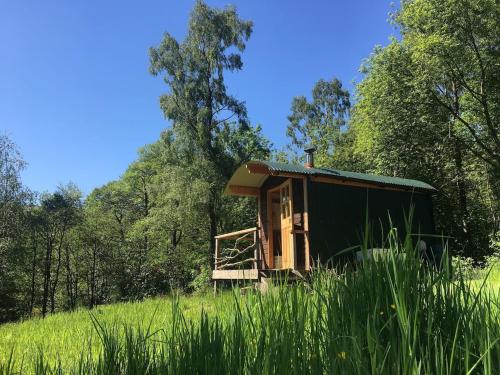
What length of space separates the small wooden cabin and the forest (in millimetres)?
4114

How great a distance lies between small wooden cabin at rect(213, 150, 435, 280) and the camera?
417 inches

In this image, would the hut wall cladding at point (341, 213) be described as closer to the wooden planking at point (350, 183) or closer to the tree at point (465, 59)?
the wooden planking at point (350, 183)

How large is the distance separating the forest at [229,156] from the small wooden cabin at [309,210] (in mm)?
4114

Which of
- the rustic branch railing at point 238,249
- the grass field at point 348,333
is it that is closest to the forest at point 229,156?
the rustic branch railing at point 238,249

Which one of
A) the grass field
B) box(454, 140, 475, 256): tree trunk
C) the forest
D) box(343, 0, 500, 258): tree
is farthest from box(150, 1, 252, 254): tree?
the grass field

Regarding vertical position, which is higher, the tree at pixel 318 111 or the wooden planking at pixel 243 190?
the tree at pixel 318 111

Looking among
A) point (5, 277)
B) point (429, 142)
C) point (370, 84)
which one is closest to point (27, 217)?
point (5, 277)

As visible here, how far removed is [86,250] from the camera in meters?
32.5

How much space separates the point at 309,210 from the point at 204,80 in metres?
14.9

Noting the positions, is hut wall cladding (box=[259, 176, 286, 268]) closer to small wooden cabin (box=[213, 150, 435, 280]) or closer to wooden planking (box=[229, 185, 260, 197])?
small wooden cabin (box=[213, 150, 435, 280])

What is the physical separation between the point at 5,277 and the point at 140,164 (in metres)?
14.7

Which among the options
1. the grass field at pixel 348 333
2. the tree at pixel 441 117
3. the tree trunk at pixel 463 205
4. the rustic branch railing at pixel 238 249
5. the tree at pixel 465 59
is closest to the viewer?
the grass field at pixel 348 333

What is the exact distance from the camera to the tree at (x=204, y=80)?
75.9 ft

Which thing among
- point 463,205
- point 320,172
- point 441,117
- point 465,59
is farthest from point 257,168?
point 463,205
